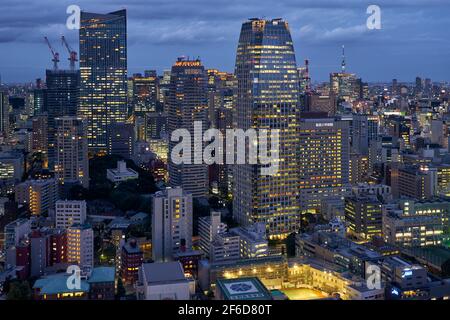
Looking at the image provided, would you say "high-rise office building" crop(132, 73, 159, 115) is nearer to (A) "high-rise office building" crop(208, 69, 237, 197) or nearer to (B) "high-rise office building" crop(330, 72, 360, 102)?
(A) "high-rise office building" crop(208, 69, 237, 197)

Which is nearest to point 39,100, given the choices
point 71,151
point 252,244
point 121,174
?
point 121,174

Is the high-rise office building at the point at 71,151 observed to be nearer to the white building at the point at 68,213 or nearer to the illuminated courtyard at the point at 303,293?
the white building at the point at 68,213

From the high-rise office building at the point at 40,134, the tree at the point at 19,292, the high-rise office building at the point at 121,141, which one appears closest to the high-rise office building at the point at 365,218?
the tree at the point at 19,292

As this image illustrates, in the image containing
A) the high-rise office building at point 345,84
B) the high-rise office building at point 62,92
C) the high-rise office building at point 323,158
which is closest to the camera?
the high-rise office building at point 323,158

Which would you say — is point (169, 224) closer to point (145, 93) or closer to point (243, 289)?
point (243, 289)

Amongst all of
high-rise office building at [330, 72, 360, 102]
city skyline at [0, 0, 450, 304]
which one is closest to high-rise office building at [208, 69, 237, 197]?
city skyline at [0, 0, 450, 304]

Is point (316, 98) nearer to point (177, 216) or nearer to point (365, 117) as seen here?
point (365, 117)
